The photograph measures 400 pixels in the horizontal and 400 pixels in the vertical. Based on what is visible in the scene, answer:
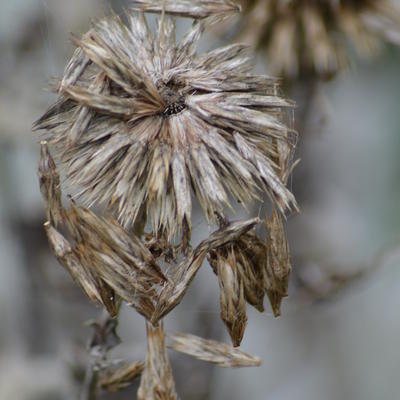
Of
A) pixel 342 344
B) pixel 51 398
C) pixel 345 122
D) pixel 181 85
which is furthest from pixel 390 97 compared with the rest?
pixel 181 85

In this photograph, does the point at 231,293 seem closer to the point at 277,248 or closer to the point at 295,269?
the point at 277,248

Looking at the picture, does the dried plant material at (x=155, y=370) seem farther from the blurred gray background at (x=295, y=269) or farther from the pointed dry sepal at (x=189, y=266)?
the blurred gray background at (x=295, y=269)

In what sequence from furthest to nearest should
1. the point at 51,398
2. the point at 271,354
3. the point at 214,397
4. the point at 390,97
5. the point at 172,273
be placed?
the point at 390,97, the point at 271,354, the point at 214,397, the point at 51,398, the point at 172,273

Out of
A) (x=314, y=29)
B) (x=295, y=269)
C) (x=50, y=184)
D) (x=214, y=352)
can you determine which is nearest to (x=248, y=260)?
(x=214, y=352)

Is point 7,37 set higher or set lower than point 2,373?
higher

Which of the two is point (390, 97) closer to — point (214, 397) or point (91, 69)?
point (214, 397)

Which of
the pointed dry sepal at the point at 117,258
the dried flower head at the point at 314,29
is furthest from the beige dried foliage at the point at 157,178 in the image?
the dried flower head at the point at 314,29
